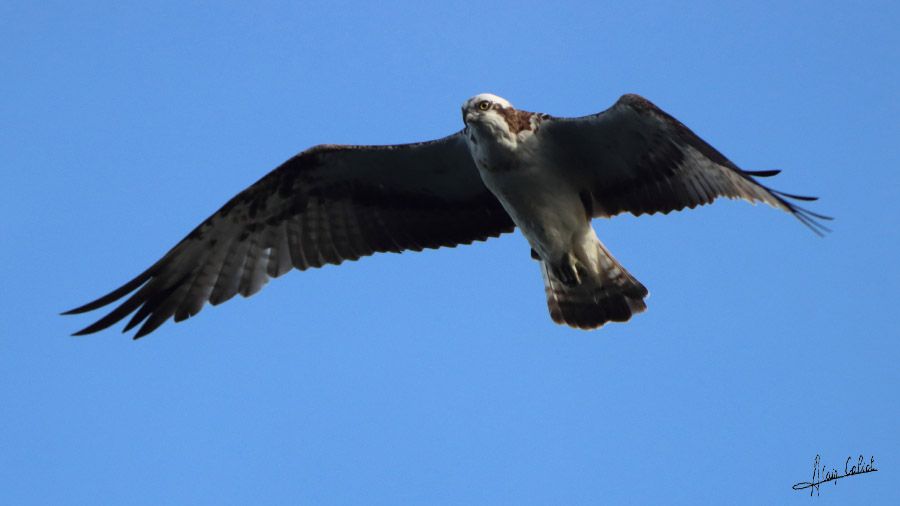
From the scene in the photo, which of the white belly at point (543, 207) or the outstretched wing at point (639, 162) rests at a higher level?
the outstretched wing at point (639, 162)

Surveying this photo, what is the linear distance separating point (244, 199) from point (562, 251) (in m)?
2.77

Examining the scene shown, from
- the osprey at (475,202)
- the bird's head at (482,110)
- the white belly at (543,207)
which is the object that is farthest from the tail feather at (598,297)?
the bird's head at (482,110)

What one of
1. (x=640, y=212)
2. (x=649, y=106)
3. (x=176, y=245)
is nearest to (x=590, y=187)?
(x=640, y=212)

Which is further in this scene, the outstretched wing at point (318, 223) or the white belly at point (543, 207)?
the outstretched wing at point (318, 223)

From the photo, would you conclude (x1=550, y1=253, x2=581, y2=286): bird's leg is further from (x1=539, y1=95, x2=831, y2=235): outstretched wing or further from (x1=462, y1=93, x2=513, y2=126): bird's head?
(x1=462, y1=93, x2=513, y2=126): bird's head

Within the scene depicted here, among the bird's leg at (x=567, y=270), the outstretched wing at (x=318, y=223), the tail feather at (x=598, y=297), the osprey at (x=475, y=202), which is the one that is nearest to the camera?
the osprey at (x=475, y=202)

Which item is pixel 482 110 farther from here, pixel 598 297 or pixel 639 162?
pixel 598 297

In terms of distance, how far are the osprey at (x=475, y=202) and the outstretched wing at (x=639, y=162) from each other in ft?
0.03

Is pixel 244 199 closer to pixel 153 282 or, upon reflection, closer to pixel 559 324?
pixel 153 282

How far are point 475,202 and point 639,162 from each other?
4.99 ft

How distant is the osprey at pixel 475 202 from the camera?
28.9ft

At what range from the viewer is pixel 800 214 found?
762 cm

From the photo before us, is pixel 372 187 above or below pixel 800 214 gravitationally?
above

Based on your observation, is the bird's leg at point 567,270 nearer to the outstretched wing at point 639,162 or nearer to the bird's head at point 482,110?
the outstretched wing at point 639,162
